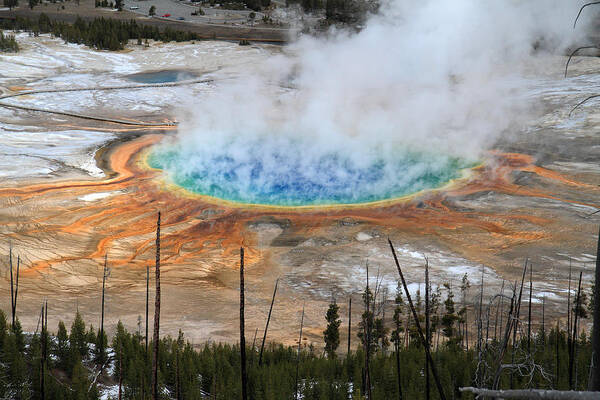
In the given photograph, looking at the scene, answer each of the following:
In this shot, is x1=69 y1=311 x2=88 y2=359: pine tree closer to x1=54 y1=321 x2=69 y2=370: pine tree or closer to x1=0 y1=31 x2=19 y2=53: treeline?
x1=54 y1=321 x2=69 y2=370: pine tree

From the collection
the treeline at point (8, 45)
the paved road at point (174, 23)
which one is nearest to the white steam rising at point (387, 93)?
the paved road at point (174, 23)

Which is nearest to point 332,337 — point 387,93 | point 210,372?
point 210,372

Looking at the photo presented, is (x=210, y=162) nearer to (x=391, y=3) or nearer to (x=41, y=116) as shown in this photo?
(x=41, y=116)

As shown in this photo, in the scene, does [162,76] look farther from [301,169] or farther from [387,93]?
[301,169]

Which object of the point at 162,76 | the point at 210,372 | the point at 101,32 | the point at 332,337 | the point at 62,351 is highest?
the point at 101,32

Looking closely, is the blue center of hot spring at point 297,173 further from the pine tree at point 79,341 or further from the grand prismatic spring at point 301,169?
the pine tree at point 79,341

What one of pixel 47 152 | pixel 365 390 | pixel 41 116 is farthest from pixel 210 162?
pixel 365 390
